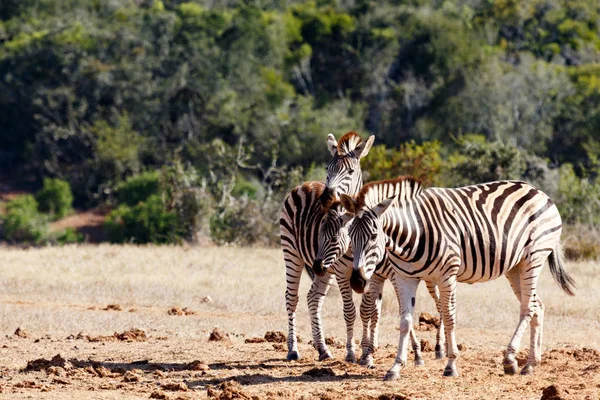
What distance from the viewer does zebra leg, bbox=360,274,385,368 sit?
11.7 meters

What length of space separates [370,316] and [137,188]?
1188 inches

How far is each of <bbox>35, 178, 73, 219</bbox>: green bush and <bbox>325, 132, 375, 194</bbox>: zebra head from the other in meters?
33.0

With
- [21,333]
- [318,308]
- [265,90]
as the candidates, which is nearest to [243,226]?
[21,333]

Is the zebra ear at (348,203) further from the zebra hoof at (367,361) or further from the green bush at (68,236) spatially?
the green bush at (68,236)

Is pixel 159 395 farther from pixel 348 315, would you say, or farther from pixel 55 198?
pixel 55 198

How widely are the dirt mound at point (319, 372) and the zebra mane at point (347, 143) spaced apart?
7.75 ft

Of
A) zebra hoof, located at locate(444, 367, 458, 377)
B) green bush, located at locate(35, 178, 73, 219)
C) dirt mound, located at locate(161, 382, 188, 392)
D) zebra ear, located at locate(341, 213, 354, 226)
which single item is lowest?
dirt mound, located at locate(161, 382, 188, 392)

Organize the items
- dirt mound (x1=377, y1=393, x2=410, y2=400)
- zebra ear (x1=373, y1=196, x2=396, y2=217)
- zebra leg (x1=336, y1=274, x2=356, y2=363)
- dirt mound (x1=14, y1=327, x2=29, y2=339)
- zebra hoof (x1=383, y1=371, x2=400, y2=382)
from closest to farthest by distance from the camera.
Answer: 1. dirt mound (x1=377, y1=393, x2=410, y2=400)
2. zebra ear (x1=373, y1=196, x2=396, y2=217)
3. zebra hoof (x1=383, y1=371, x2=400, y2=382)
4. zebra leg (x1=336, y1=274, x2=356, y2=363)
5. dirt mound (x1=14, y1=327, x2=29, y2=339)

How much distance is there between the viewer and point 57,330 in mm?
14258

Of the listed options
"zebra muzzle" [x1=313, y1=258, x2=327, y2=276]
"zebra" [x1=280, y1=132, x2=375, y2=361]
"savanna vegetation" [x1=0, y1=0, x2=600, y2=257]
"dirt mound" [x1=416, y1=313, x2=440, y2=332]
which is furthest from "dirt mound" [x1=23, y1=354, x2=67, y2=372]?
"savanna vegetation" [x1=0, y1=0, x2=600, y2=257]

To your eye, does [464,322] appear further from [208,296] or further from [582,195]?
[582,195]

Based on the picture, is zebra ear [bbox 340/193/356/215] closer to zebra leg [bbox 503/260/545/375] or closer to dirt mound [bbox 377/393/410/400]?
dirt mound [bbox 377/393/410/400]

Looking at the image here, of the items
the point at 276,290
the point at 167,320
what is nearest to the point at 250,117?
the point at 276,290

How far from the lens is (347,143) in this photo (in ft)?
39.3
